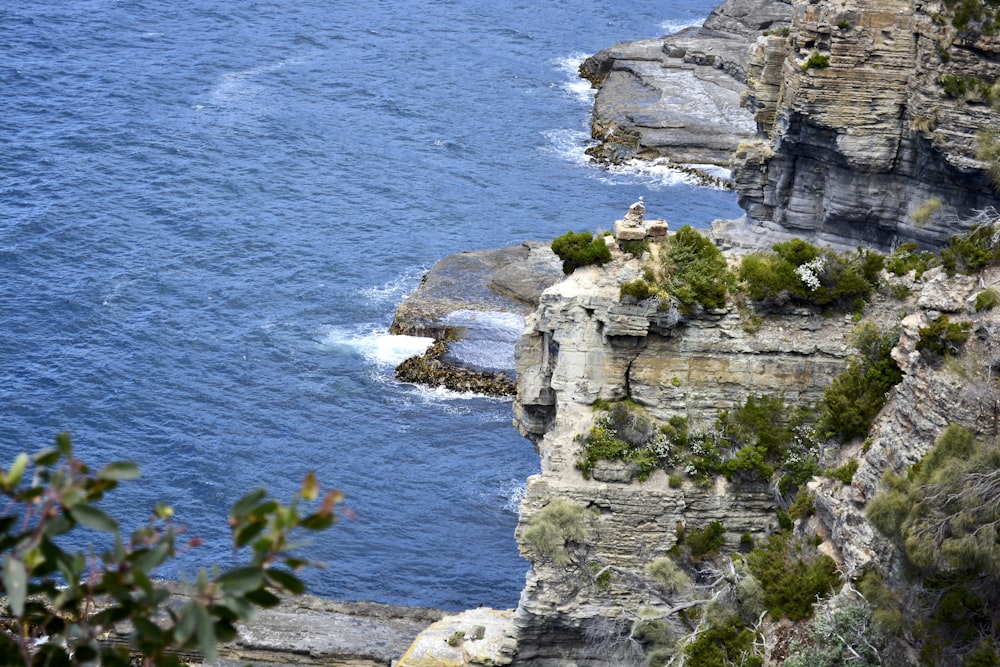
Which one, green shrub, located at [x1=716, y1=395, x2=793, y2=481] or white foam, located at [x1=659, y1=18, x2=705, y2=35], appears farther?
white foam, located at [x1=659, y1=18, x2=705, y2=35]

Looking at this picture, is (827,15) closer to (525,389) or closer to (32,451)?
(525,389)

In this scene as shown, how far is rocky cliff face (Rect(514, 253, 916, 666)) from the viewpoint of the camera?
3591 cm

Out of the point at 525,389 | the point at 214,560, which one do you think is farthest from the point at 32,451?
the point at 525,389

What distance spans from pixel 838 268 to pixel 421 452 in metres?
27.6

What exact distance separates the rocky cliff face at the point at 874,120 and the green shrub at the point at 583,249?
54.1 ft

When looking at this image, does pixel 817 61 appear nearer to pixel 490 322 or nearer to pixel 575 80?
pixel 490 322

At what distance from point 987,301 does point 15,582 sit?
24587mm

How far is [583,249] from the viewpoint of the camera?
36625 millimetres

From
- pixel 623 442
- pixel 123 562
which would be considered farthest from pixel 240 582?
pixel 623 442

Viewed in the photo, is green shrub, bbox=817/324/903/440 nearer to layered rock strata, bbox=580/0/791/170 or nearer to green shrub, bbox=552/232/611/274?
green shrub, bbox=552/232/611/274

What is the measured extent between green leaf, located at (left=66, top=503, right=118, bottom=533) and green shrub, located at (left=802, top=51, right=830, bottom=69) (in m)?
43.6

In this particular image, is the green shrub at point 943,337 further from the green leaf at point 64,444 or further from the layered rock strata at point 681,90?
the layered rock strata at point 681,90

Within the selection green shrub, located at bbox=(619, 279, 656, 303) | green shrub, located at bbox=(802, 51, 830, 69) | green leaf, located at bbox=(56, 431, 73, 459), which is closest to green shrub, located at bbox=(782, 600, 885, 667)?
green shrub, located at bbox=(619, 279, 656, 303)

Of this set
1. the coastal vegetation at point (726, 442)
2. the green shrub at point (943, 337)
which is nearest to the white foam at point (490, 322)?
the coastal vegetation at point (726, 442)
